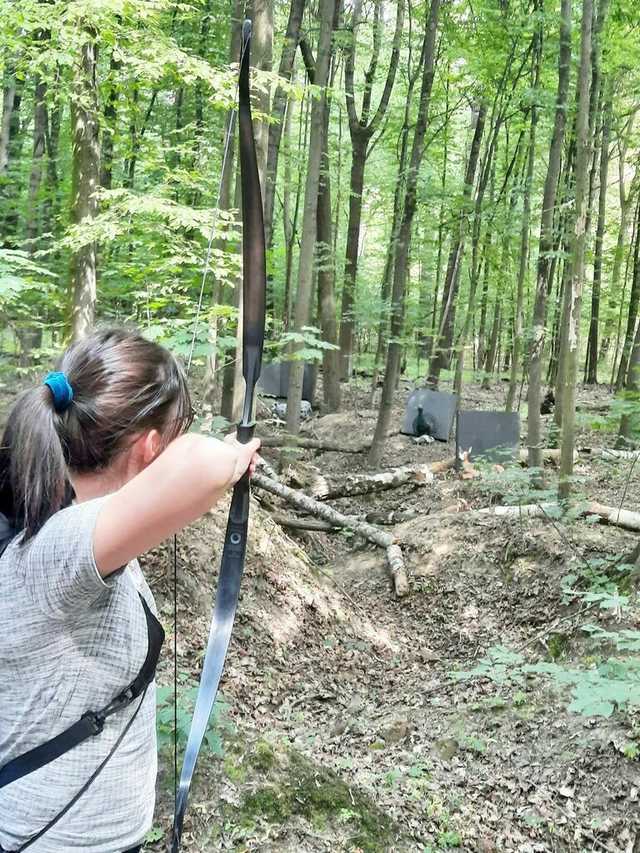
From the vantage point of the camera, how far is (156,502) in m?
0.97

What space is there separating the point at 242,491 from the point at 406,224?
8.97 metres

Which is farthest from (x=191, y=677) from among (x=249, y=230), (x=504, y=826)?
(x=249, y=230)

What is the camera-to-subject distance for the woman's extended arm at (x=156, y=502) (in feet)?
3.20

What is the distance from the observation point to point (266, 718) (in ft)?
→ 14.1

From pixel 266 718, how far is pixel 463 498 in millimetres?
4863

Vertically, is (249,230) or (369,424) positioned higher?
(249,230)

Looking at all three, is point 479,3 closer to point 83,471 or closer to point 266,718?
point 266,718

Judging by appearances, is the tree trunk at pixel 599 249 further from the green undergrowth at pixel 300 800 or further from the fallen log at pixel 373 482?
the green undergrowth at pixel 300 800

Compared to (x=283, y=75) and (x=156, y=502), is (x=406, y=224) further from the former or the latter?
(x=156, y=502)

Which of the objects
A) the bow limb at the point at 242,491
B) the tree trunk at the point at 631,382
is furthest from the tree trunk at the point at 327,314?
the bow limb at the point at 242,491

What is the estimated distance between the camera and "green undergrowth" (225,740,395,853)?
294 cm

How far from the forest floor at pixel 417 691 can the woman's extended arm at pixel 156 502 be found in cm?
225

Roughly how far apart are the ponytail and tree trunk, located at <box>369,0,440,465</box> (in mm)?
9271

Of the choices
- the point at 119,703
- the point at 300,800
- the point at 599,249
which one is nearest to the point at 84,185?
the point at 300,800
